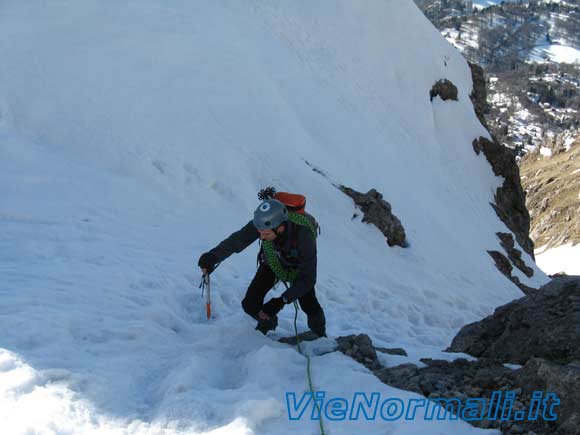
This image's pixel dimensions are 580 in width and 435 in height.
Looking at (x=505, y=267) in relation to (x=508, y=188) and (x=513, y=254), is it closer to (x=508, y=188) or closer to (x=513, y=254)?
(x=513, y=254)

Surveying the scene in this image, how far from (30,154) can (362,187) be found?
402 inches

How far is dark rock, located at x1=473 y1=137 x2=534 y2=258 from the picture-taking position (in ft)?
98.2

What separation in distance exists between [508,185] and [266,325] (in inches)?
1051

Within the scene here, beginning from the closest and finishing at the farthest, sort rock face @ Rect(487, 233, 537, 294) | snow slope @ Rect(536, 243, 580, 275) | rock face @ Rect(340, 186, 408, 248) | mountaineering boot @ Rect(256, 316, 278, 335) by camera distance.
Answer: mountaineering boot @ Rect(256, 316, 278, 335), rock face @ Rect(340, 186, 408, 248), rock face @ Rect(487, 233, 537, 294), snow slope @ Rect(536, 243, 580, 275)

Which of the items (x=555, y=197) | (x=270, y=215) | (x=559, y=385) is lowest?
(x=559, y=385)

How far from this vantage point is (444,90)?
2994 cm

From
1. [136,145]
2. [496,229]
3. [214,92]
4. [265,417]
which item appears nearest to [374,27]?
[496,229]

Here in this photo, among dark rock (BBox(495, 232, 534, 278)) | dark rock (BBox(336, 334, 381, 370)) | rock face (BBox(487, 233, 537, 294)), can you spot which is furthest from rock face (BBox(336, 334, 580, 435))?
dark rock (BBox(495, 232, 534, 278))

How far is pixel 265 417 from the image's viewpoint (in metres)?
4.96

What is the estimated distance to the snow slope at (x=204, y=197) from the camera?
550cm

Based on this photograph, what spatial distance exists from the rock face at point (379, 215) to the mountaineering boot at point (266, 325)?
10.4m

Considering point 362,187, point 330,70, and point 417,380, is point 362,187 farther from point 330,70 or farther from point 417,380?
point 417,380

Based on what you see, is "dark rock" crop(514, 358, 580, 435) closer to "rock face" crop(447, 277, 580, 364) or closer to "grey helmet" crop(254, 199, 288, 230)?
"rock face" crop(447, 277, 580, 364)

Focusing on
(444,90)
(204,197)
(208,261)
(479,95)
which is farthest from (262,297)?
(479,95)
